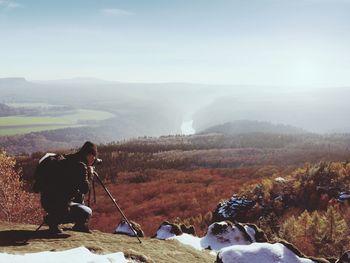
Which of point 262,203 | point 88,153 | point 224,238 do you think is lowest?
point 262,203

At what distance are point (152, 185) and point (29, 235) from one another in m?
60.9

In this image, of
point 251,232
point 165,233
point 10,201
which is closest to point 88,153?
point 165,233

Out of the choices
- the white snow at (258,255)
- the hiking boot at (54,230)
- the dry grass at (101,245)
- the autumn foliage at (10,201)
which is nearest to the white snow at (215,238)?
the dry grass at (101,245)

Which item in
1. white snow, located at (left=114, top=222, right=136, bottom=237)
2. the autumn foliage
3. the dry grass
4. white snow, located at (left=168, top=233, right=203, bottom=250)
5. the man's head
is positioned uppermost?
the man's head

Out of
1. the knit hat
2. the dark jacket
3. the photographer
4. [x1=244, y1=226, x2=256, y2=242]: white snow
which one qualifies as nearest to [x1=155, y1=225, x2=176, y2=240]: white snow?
[x1=244, y1=226, x2=256, y2=242]: white snow

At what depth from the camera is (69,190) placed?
1165cm

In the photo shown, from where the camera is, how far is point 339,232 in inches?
827

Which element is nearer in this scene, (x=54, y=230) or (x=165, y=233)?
(x=54, y=230)

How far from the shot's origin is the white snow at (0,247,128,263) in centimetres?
884

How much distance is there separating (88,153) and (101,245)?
249 cm

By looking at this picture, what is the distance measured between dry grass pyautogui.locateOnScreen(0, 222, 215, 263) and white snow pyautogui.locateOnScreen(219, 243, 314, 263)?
5.92ft

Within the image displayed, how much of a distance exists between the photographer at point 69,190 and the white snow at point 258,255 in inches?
166

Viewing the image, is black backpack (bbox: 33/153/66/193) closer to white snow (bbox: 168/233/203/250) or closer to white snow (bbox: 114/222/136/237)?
white snow (bbox: 114/222/136/237)

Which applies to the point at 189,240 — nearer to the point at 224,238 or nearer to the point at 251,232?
the point at 224,238
